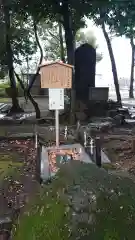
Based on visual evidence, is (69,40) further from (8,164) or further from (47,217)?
(47,217)

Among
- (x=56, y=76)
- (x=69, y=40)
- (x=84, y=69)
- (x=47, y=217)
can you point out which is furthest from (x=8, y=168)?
(x=84, y=69)

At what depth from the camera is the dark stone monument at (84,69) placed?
14281mm

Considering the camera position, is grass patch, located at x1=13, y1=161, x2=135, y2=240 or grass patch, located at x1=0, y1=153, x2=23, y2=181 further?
grass patch, located at x1=0, y1=153, x2=23, y2=181

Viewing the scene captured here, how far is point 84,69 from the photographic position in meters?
14.4

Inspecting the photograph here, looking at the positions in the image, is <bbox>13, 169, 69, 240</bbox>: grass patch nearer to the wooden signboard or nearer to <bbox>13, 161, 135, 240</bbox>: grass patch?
<bbox>13, 161, 135, 240</bbox>: grass patch

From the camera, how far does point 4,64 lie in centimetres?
1647

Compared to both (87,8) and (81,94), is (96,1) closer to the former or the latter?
(87,8)

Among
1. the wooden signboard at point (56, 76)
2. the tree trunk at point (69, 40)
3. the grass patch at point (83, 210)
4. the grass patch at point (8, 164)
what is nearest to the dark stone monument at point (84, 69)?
the tree trunk at point (69, 40)

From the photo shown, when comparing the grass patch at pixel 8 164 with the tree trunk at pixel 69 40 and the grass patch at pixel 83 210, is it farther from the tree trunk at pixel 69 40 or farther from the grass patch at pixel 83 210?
the tree trunk at pixel 69 40

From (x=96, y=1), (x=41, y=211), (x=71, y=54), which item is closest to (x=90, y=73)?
(x=71, y=54)

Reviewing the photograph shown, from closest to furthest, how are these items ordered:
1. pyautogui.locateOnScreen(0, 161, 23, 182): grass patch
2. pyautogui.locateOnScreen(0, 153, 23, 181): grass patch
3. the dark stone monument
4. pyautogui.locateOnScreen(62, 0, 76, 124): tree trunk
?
pyautogui.locateOnScreen(0, 161, 23, 182): grass patch, pyautogui.locateOnScreen(0, 153, 23, 181): grass patch, pyautogui.locateOnScreen(62, 0, 76, 124): tree trunk, the dark stone monument

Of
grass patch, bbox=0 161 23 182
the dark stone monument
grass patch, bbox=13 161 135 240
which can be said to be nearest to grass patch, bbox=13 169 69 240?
grass patch, bbox=13 161 135 240

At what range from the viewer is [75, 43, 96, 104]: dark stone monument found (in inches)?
562

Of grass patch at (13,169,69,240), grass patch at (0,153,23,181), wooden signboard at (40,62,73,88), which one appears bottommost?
grass patch at (0,153,23,181)
